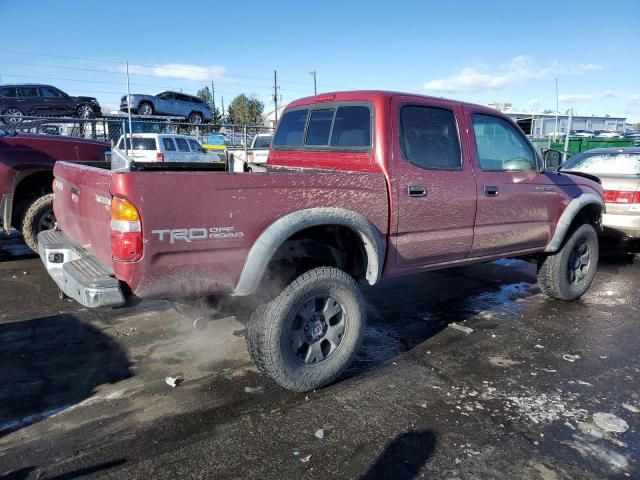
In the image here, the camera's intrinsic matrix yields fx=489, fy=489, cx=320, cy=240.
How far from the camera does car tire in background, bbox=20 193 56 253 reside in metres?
5.77

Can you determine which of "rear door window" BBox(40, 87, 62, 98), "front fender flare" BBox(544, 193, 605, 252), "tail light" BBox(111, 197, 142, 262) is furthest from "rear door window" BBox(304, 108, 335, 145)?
"rear door window" BBox(40, 87, 62, 98)

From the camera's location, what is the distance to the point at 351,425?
2.89 m

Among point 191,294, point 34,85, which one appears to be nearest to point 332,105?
point 191,294

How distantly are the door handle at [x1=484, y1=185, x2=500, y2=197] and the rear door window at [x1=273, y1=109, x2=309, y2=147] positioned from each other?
166 cm

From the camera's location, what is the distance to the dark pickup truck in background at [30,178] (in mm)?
5809

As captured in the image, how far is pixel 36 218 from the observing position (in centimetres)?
583

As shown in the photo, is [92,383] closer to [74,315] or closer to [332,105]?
[74,315]

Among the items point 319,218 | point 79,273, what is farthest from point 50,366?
point 319,218

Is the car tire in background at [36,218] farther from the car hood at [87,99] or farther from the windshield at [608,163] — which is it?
the car hood at [87,99]

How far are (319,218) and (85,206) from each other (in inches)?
59.0

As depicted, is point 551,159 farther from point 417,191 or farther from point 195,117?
point 195,117

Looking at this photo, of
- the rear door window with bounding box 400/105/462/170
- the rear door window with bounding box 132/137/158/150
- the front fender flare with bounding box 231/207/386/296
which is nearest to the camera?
the front fender flare with bounding box 231/207/386/296

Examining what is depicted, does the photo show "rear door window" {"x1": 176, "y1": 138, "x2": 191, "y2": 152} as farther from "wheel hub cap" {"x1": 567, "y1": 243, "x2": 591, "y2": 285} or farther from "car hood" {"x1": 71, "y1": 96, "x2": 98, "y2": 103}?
"wheel hub cap" {"x1": 567, "y1": 243, "x2": 591, "y2": 285}

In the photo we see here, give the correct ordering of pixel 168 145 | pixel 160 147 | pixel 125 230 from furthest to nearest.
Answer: pixel 168 145 < pixel 160 147 < pixel 125 230
